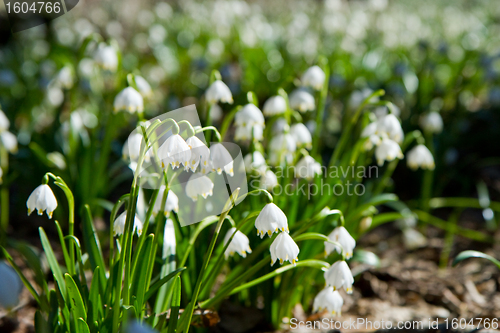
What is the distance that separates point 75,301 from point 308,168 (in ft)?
3.77

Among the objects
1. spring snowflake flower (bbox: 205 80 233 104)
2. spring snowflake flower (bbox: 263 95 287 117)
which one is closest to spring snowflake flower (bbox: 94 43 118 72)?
spring snowflake flower (bbox: 205 80 233 104)

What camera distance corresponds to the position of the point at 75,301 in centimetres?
142

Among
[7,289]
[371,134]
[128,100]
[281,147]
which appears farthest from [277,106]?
[7,289]

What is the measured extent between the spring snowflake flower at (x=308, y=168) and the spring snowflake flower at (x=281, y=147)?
0.25 feet

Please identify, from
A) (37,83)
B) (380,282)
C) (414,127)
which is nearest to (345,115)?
(414,127)

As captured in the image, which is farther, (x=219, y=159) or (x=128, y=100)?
(x=128, y=100)

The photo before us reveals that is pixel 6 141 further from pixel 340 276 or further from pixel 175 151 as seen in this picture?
pixel 340 276

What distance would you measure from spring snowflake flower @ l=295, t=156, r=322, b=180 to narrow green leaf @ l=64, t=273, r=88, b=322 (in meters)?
1.13

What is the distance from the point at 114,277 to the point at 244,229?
1.75ft

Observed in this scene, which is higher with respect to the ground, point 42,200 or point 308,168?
point 308,168

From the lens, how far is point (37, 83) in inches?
181

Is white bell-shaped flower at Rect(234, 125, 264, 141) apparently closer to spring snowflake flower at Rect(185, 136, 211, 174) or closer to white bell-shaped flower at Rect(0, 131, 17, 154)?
spring snowflake flower at Rect(185, 136, 211, 174)

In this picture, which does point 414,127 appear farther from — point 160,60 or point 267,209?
point 160,60

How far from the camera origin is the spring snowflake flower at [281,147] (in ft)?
6.64
